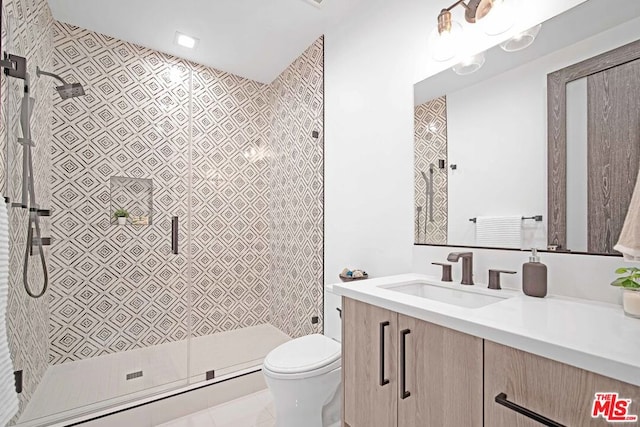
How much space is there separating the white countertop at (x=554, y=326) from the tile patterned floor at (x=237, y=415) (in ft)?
4.07

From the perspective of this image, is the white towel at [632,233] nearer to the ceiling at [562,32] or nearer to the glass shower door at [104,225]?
the ceiling at [562,32]

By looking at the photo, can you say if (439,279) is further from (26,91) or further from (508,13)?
(26,91)

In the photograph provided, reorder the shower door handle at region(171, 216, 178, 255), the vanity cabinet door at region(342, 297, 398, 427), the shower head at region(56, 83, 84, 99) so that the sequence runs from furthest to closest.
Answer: the shower door handle at region(171, 216, 178, 255)
the shower head at region(56, 83, 84, 99)
the vanity cabinet door at region(342, 297, 398, 427)

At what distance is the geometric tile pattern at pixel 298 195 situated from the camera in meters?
2.44

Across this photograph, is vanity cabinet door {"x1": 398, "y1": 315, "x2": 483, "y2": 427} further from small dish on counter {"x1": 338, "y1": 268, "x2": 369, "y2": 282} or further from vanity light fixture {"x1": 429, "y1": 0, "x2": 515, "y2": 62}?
vanity light fixture {"x1": 429, "y1": 0, "x2": 515, "y2": 62}

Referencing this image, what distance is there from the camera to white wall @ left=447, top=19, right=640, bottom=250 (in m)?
1.17

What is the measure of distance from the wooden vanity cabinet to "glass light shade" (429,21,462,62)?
3.93 ft

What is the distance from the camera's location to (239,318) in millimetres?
3023

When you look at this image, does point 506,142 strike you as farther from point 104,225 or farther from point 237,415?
point 104,225

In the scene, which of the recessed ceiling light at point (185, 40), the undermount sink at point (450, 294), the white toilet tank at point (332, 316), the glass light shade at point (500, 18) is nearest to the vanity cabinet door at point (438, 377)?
the undermount sink at point (450, 294)

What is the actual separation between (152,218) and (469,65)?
99.8 inches

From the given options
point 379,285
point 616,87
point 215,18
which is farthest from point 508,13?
point 215,18

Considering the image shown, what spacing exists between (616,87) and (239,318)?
3014 millimetres

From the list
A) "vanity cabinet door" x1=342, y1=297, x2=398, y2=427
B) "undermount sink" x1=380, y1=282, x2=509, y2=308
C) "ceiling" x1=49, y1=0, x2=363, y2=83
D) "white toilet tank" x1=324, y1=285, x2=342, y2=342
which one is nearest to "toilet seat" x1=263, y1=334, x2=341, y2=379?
"vanity cabinet door" x1=342, y1=297, x2=398, y2=427
